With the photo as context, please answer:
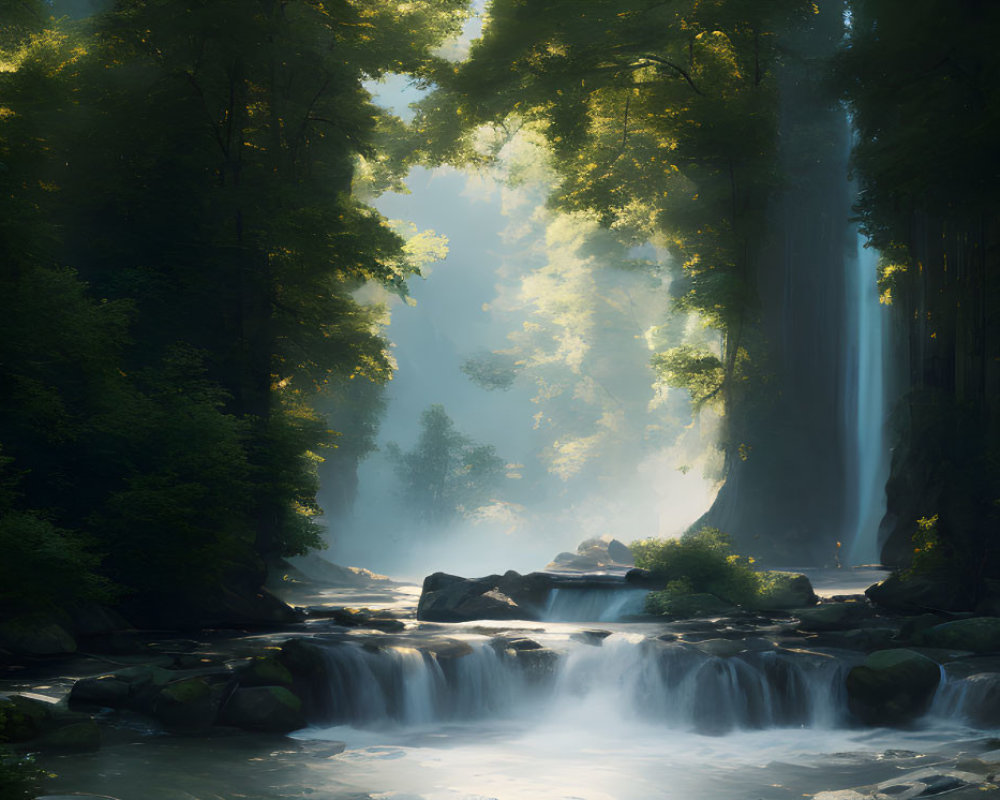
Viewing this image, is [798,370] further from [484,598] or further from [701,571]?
[484,598]

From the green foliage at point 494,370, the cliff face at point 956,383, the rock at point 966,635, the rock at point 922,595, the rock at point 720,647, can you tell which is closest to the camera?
the rock at point 720,647

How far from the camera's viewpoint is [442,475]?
225 feet

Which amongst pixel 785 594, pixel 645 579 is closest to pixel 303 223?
pixel 645 579

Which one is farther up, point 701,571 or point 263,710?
point 701,571

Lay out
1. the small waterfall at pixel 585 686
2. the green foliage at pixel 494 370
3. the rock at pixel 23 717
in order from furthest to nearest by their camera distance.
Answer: the green foliage at pixel 494 370
the small waterfall at pixel 585 686
the rock at pixel 23 717

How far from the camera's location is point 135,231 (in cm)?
2091

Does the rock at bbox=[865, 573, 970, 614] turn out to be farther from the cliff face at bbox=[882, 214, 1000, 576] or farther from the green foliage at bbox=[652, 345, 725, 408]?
the green foliage at bbox=[652, 345, 725, 408]

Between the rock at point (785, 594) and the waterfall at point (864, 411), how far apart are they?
1184 cm

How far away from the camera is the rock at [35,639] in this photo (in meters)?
14.6

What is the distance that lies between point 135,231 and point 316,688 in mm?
11403

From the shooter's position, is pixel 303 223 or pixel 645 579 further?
pixel 645 579

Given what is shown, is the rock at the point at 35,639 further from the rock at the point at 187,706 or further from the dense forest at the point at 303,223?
the rock at the point at 187,706

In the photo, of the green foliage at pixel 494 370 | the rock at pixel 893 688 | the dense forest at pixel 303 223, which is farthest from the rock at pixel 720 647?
the green foliage at pixel 494 370

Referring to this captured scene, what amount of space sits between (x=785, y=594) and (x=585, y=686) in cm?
775
